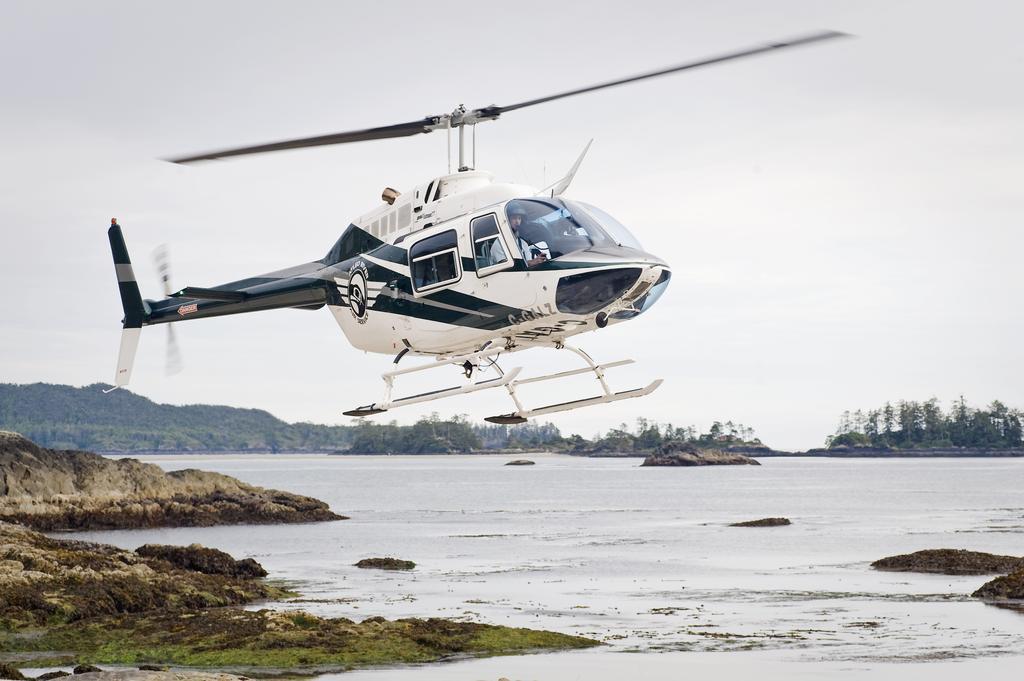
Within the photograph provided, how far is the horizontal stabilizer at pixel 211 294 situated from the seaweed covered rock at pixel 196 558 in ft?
60.1

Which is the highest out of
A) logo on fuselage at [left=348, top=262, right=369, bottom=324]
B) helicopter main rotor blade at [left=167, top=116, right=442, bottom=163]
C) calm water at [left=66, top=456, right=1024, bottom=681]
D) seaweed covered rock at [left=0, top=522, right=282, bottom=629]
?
helicopter main rotor blade at [left=167, top=116, right=442, bottom=163]

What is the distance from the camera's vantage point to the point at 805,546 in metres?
68.8

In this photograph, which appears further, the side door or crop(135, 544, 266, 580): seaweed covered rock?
crop(135, 544, 266, 580): seaweed covered rock

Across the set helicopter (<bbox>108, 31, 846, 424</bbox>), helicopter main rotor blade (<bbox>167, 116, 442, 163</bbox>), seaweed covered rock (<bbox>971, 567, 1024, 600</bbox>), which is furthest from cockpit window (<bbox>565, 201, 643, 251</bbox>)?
seaweed covered rock (<bbox>971, 567, 1024, 600</bbox>)

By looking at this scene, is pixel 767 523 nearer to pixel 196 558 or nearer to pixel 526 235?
pixel 196 558

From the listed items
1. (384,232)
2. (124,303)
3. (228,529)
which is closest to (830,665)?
(384,232)

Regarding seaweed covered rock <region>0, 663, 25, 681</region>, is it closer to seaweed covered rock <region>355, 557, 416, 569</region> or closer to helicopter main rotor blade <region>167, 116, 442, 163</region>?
helicopter main rotor blade <region>167, 116, 442, 163</region>

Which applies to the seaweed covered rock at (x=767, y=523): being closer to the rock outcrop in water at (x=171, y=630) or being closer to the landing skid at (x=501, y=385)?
the rock outcrop in water at (x=171, y=630)

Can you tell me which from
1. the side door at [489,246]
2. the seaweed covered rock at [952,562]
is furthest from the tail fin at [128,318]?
the seaweed covered rock at [952,562]

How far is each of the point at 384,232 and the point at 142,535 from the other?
167 ft

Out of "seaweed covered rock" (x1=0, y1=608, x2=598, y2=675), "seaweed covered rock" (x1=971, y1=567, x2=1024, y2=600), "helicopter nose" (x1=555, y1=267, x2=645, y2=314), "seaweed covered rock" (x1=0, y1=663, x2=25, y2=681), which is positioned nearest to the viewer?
"helicopter nose" (x1=555, y1=267, x2=645, y2=314)

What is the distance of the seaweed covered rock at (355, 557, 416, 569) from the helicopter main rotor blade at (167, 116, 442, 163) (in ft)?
117

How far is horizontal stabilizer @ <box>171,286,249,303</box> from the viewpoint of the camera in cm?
2356

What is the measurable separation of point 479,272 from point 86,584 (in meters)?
19.2
